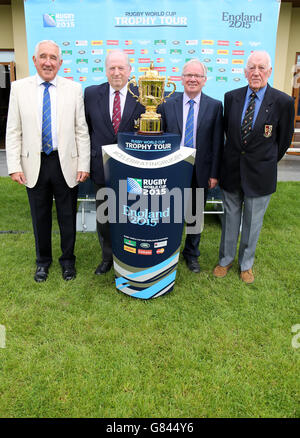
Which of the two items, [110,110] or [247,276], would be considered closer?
→ [110,110]

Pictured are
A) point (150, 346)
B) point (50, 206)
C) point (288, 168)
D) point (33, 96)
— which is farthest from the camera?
point (288, 168)

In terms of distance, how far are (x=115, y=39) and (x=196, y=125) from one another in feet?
7.23

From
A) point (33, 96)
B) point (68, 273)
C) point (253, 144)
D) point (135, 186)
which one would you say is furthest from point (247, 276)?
point (33, 96)

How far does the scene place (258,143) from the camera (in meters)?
2.53

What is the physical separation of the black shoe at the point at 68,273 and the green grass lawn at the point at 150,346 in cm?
5

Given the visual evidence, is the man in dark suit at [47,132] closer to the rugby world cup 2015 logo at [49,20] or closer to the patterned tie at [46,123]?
the patterned tie at [46,123]

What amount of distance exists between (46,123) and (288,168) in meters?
6.15

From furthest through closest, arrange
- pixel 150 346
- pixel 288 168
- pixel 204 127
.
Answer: pixel 288 168 → pixel 204 127 → pixel 150 346

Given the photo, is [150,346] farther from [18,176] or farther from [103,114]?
[103,114]

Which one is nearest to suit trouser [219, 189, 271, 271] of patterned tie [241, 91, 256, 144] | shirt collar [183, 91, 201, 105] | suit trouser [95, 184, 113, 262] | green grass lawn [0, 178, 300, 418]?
green grass lawn [0, 178, 300, 418]

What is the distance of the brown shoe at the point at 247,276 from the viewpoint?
294 centimetres

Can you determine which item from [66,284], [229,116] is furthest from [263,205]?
[66,284]

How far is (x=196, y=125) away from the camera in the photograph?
2705 millimetres

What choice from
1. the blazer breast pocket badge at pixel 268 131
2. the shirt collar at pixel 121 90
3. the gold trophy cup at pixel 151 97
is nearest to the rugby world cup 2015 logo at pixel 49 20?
the shirt collar at pixel 121 90
